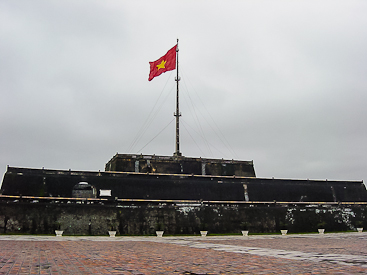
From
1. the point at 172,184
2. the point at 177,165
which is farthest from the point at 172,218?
the point at 177,165

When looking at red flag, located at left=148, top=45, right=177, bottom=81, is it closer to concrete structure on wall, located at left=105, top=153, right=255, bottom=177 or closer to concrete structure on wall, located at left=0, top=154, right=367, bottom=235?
concrete structure on wall, located at left=105, top=153, right=255, bottom=177

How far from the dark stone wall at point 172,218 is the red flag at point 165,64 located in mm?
15403

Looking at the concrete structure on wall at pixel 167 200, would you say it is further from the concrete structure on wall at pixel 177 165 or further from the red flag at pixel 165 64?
the red flag at pixel 165 64

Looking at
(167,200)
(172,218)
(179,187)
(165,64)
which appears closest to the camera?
(172,218)

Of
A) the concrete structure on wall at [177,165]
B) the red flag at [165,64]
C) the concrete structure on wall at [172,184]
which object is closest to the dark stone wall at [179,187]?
the concrete structure on wall at [172,184]

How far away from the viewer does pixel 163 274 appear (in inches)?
240

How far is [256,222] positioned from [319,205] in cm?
756

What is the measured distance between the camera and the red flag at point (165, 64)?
33544 mm

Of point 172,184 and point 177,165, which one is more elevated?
point 177,165

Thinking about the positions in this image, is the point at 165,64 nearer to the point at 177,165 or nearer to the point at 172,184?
the point at 177,165

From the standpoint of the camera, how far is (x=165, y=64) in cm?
3416

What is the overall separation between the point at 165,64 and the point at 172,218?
57.0ft

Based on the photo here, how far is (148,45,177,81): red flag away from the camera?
33.5 metres

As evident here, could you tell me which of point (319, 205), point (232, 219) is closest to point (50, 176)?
point (232, 219)
